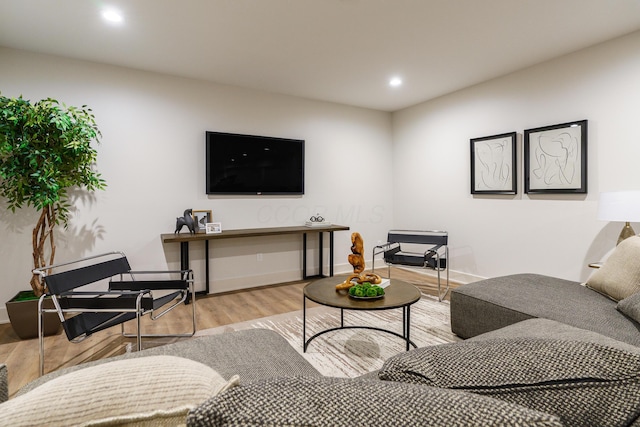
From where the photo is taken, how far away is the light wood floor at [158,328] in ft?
7.95

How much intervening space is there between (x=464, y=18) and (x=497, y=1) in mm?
268

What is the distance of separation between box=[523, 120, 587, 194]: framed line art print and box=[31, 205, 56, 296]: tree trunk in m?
4.67

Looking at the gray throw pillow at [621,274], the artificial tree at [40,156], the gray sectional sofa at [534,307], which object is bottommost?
the gray sectional sofa at [534,307]

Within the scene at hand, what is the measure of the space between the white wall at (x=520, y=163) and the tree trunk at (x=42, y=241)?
14.2 feet

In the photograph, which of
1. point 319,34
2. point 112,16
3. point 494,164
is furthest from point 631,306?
point 112,16

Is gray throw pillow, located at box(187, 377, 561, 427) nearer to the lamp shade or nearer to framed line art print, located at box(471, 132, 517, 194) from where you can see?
the lamp shade

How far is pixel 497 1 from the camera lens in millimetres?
2475

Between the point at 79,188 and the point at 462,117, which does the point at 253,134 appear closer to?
the point at 79,188

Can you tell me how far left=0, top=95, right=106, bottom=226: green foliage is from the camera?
8.97 feet

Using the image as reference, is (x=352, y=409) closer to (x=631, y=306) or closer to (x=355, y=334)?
(x=631, y=306)

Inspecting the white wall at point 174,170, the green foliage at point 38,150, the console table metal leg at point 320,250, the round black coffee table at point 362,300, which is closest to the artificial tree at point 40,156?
the green foliage at point 38,150

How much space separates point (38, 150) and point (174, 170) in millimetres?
1272

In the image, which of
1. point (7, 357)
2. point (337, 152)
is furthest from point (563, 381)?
point (337, 152)

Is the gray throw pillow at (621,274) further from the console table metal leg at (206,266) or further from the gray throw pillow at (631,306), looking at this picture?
the console table metal leg at (206,266)
